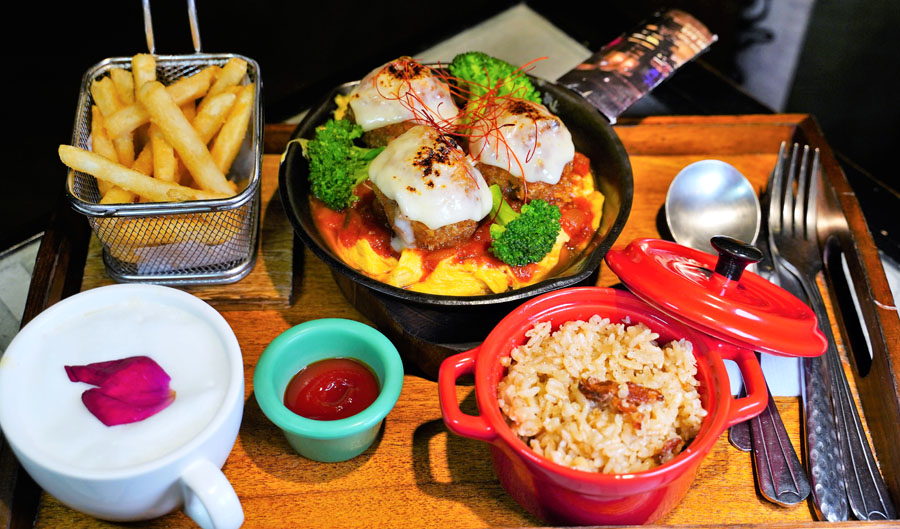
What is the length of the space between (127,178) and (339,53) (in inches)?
81.6

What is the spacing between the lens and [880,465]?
79.7 inches

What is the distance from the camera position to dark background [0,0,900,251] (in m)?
3.28

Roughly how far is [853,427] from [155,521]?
1.86 metres

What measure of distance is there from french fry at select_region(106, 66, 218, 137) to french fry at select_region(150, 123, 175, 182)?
0.07 meters

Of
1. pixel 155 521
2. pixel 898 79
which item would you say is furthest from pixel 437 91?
pixel 898 79

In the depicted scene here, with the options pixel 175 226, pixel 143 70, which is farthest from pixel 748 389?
pixel 143 70

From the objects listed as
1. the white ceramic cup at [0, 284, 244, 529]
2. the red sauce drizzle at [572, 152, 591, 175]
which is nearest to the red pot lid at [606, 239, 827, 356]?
the red sauce drizzle at [572, 152, 591, 175]

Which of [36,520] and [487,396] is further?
[36,520]

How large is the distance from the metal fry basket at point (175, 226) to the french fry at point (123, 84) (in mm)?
65

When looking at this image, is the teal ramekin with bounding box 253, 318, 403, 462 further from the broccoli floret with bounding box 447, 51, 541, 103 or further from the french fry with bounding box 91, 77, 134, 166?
the broccoli floret with bounding box 447, 51, 541, 103

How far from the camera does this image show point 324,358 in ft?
6.71

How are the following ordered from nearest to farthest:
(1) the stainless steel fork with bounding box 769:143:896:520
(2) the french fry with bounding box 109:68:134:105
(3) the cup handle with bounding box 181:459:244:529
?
(3) the cup handle with bounding box 181:459:244:529
(1) the stainless steel fork with bounding box 769:143:896:520
(2) the french fry with bounding box 109:68:134:105

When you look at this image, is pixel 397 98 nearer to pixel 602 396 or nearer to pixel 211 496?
pixel 602 396

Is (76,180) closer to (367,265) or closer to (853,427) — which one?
(367,265)
